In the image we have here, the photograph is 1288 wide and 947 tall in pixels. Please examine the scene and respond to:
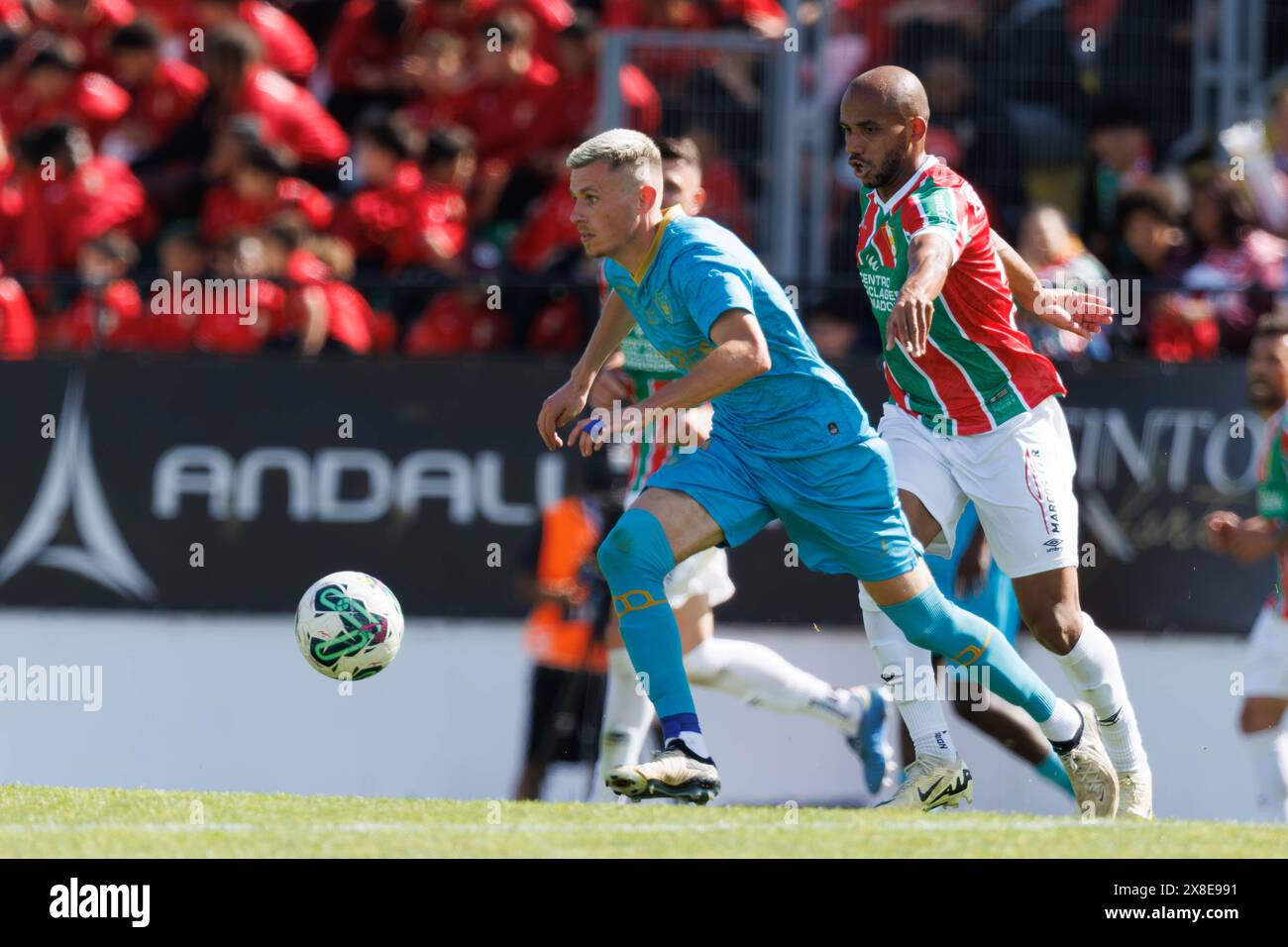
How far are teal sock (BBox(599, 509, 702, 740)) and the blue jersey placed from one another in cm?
51

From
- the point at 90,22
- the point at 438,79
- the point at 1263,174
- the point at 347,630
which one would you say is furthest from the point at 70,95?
the point at 1263,174

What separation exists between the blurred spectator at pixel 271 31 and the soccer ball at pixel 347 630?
6.75m

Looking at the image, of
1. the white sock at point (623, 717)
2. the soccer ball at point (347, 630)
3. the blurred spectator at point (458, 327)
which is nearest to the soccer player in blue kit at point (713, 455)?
the soccer ball at point (347, 630)

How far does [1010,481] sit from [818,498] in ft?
2.80

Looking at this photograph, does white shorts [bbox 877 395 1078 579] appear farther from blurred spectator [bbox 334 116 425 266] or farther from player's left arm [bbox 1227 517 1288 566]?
blurred spectator [bbox 334 116 425 266]

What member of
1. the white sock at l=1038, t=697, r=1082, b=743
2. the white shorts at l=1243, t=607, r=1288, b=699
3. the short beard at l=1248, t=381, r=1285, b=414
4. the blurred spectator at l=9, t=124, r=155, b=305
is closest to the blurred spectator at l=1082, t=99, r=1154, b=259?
the short beard at l=1248, t=381, r=1285, b=414

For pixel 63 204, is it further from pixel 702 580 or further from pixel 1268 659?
pixel 1268 659

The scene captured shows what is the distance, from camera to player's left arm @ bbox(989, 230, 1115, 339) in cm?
741

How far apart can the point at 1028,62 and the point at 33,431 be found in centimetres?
557

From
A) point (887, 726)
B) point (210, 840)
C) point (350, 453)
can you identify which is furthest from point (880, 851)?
point (350, 453)

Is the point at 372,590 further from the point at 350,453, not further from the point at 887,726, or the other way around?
the point at 887,726

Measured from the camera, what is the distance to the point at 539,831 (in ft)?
20.5

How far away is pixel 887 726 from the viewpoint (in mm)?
10422

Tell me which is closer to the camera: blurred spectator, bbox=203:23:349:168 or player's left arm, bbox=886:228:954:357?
player's left arm, bbox=886:228:954:357
